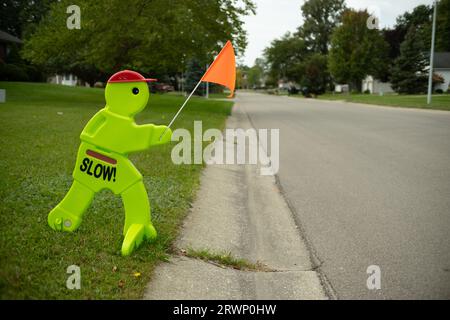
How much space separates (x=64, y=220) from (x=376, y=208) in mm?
4102

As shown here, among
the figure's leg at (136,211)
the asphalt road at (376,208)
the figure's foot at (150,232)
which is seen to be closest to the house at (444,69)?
the asphalt road at (376,208)

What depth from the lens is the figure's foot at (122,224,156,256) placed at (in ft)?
12.6

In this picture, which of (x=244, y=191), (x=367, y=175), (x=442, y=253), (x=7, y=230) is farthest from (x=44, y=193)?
(x=367, y=175)

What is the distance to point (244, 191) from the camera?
23.6 ft

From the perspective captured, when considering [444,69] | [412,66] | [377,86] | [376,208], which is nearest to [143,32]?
[376,208]

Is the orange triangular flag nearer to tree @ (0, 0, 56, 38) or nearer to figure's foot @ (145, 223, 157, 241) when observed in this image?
figure's foot @ (145, 223, 157, 241)

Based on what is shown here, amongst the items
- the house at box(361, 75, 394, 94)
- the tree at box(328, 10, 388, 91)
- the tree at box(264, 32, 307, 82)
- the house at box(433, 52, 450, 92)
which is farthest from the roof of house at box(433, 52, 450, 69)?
the tree at box(264, 32, 307, 82)

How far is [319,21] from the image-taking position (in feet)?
294

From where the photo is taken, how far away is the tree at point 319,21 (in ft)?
288

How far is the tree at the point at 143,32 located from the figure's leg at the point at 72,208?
1657cm

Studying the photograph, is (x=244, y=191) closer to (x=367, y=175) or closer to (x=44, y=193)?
(x=367, y=175)

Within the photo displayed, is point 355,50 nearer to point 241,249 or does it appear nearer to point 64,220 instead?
point 241,249

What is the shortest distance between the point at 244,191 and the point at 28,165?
3662mm
